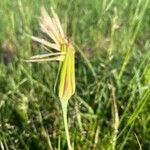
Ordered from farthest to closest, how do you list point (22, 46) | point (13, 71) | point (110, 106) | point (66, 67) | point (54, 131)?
1. point (22, 46)
2. point (13, 71)
3. point (110, 106)
4. point (54, 131)
5. point (66, 67)

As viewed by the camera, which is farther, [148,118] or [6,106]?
[6,106]

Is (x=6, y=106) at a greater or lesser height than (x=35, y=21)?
lesser

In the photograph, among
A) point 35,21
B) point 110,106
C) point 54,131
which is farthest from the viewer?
point 35,21

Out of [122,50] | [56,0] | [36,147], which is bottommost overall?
[36,147]

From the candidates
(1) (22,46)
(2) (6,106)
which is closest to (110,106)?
(2) (6,106)

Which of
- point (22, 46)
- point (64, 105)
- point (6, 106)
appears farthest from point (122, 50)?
point (64, 105)

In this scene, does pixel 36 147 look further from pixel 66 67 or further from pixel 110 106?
pixel 66 67
